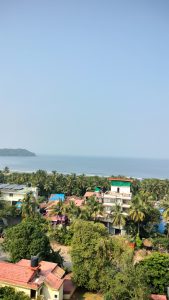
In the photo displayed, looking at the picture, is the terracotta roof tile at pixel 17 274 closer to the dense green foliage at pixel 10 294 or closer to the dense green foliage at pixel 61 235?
the dense green foliage at pixel 10 294

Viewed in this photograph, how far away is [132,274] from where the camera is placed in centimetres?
2352

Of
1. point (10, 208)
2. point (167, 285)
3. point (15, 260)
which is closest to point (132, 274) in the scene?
point (167, 285)

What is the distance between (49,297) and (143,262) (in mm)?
9931

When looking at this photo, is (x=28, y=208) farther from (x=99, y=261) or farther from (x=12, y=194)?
(x=99, y=261)

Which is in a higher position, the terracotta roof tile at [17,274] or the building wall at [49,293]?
the terracotta roof tile at [17,274]

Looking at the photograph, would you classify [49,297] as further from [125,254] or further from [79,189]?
[79,189]

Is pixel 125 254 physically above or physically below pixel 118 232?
above

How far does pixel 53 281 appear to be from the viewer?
78.2ft

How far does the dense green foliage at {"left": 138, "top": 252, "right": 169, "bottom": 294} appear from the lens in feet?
86.1

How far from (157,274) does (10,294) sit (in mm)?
13218

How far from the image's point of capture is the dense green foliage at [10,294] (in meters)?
21.4

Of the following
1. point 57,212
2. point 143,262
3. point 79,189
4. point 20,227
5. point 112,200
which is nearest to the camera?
point 143,262

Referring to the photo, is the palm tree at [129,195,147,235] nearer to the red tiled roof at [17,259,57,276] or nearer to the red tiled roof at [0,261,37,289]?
the red tiled roof at [17,259,57,276]

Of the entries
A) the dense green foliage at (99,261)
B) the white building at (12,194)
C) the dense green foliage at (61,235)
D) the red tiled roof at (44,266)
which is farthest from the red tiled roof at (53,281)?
the white building at (12,194)
